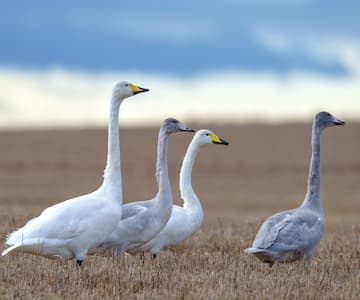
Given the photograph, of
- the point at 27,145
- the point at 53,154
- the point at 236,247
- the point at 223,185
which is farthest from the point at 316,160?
the point at 27,145

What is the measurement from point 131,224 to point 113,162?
3.01 feet

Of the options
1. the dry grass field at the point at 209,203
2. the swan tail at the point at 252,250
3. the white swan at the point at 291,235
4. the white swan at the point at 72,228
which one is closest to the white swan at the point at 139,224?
the dry grass field at the point at 209,203

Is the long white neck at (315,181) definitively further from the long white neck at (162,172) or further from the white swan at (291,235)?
the long white neck at (162,172)

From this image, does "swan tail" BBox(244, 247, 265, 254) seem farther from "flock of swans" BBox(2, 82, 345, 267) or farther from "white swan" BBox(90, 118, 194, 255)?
"white swan" BBox(90, 118, 194, 255)

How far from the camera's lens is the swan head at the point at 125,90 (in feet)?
35.3

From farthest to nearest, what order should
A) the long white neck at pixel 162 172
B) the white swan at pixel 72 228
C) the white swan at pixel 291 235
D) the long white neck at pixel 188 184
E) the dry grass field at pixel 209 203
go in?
the long white neck at pixel 188 184 < the long white neck at pixel 162 172 < the white swan at pixel 291 235 < the white swan at pixel 72 228 < the dry grass field at pixel 209 203

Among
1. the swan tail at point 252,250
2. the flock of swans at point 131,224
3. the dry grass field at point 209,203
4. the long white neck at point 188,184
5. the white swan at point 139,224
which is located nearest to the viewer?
the dry grass field at point 209,203

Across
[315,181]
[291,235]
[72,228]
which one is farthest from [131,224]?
[315,181]

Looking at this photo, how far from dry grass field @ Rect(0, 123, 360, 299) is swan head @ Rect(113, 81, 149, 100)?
6.35ft

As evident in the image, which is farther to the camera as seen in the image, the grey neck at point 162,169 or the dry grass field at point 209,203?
the grey neck at point 162,169

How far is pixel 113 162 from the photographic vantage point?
1035cm

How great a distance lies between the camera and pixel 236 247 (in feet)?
40.8

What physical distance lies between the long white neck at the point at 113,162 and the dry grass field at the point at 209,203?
2.46 feet

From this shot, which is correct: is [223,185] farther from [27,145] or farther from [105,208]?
[105,208]
